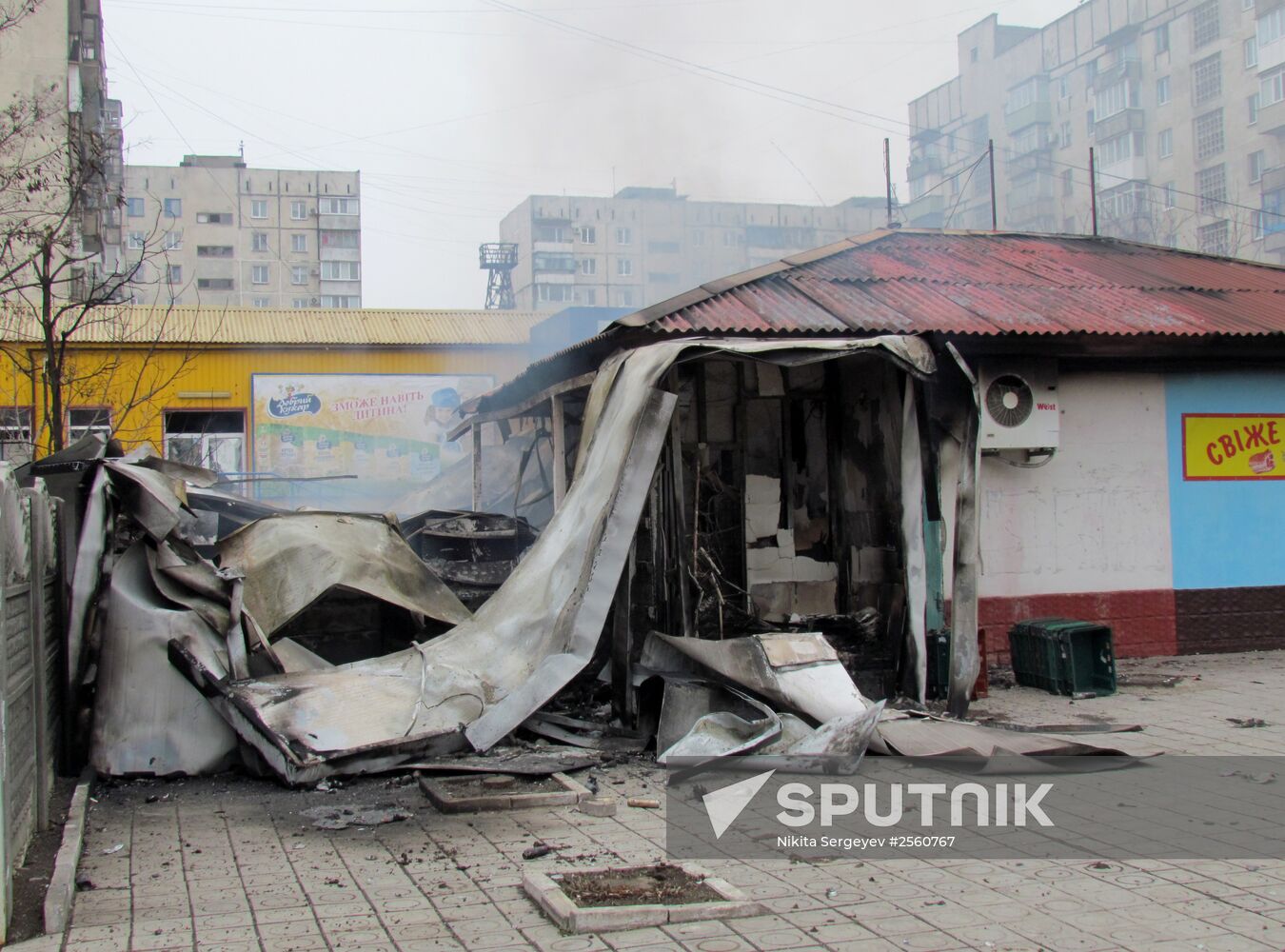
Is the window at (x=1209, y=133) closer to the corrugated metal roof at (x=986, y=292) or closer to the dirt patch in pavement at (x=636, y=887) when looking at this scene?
the corrugated metal roof at (x=986, y=292)

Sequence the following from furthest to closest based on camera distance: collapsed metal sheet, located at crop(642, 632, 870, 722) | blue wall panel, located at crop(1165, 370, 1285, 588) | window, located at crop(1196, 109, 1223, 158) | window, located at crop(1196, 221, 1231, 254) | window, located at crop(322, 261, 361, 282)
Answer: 1. window, located at crop(322, 261, 361, 282)
2. window, located at crop(1196, 109, 1223, 158)
3. window, located at crop(1196, 221, 1231, 254)
4. blue wall panel, located at crop(1165, 370, 1285, 588)
5. collapsed metal sheet, located at crop(642, 632, 870, 722)

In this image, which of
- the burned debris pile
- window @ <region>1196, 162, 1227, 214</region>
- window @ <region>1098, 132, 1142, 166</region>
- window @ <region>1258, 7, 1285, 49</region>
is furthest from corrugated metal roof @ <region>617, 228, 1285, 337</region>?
window @ <region>1098, 132, 1142, 166</region>

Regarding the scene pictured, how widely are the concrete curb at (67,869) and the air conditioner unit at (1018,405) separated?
311 inches

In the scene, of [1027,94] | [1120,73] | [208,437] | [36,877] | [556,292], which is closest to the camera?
[36,877]

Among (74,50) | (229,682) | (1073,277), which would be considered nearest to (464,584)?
(229,682)

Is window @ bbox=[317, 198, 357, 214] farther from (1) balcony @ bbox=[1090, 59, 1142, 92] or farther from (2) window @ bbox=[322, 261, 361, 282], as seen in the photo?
(1) balcony @ bbox=[1090, 59, 1142, 92]

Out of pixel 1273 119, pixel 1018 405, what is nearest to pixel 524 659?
pixel 1018 405

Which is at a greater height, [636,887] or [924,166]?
[924,166]

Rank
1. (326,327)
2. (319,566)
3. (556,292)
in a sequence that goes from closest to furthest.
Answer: (319,566)
(326,327)
(556,292)

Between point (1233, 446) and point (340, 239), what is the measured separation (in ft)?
230

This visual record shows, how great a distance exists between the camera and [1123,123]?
54.4m

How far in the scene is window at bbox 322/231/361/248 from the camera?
74125 millimetres

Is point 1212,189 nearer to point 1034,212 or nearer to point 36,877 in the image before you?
point 1034,212

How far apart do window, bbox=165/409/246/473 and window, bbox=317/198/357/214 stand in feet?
170
